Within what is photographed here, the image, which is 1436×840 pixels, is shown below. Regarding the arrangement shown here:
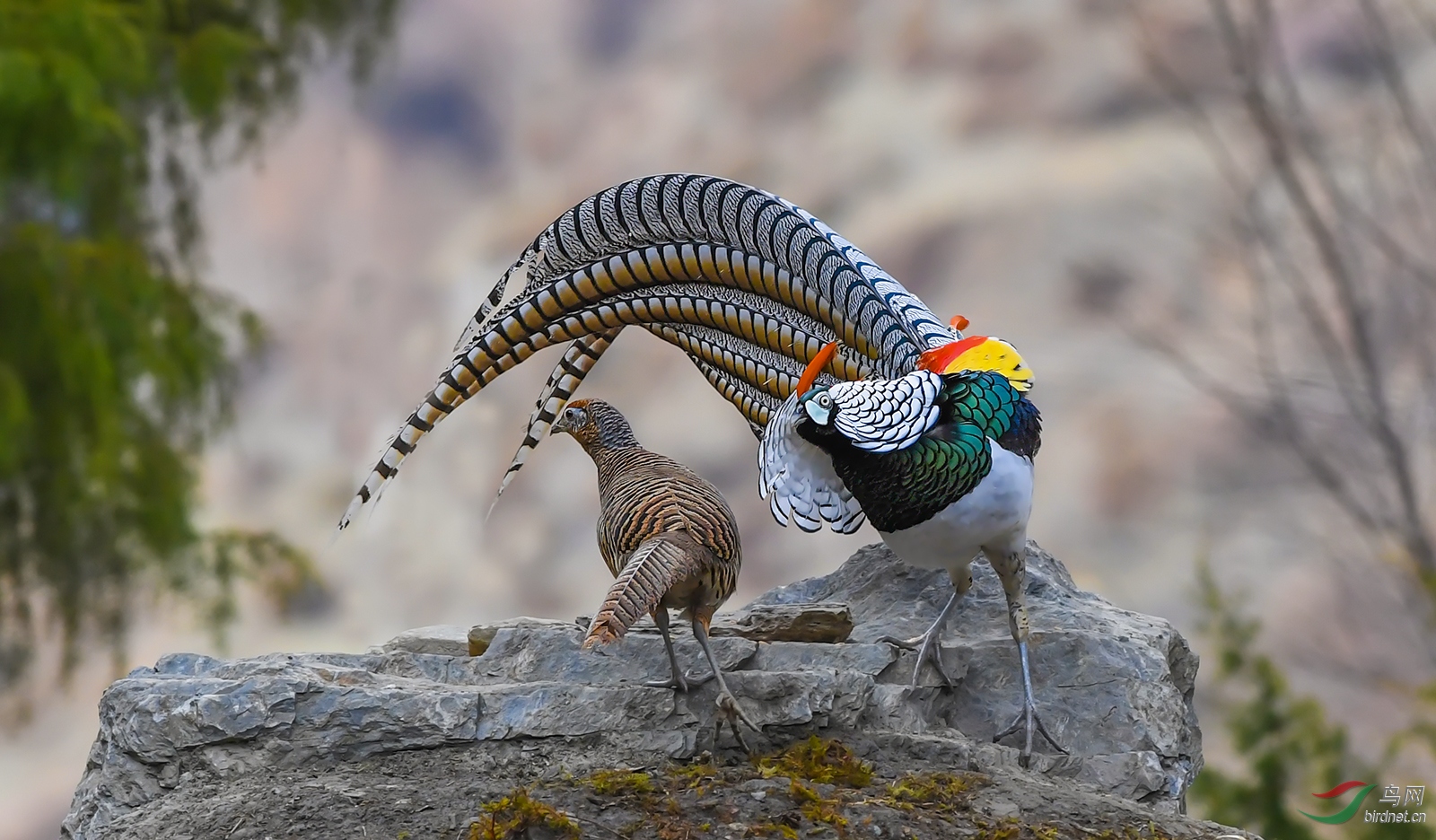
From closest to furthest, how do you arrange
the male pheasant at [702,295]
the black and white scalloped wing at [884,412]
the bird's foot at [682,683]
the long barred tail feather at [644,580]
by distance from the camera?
the long barred tail feather at [644,580] → the black and white scalloped wing at [884,412] → the bird's foot at [682,683] → the male pheasant at [702,295]

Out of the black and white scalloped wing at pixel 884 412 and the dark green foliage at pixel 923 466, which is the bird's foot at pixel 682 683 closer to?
the dark green foliage at pixel 923 466

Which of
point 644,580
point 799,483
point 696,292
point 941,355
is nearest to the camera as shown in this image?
point 644,580

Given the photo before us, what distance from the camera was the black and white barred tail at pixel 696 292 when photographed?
450 cm

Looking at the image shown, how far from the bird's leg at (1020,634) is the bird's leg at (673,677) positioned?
0.93 meters

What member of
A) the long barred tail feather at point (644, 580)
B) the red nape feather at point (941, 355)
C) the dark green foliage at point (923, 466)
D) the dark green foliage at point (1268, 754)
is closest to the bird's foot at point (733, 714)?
the long barred tail feather at point (644, 580)

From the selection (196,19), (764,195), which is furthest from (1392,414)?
(196,19)

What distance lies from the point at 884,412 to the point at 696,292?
48.0 inches

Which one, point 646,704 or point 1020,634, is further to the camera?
point 1020,634

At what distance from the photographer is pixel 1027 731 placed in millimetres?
4355

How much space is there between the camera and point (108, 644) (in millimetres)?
10062

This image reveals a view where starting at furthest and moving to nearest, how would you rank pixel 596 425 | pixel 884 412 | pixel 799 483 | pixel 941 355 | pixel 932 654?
pixel 596 425, pixel 932 654, pixel 941 355, pixel 799 483, pixel 884 412

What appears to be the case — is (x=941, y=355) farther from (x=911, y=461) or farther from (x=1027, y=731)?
(x=1027, y=731)

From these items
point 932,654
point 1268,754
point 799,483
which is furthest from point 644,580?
point 1268,754

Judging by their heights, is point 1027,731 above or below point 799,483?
below
